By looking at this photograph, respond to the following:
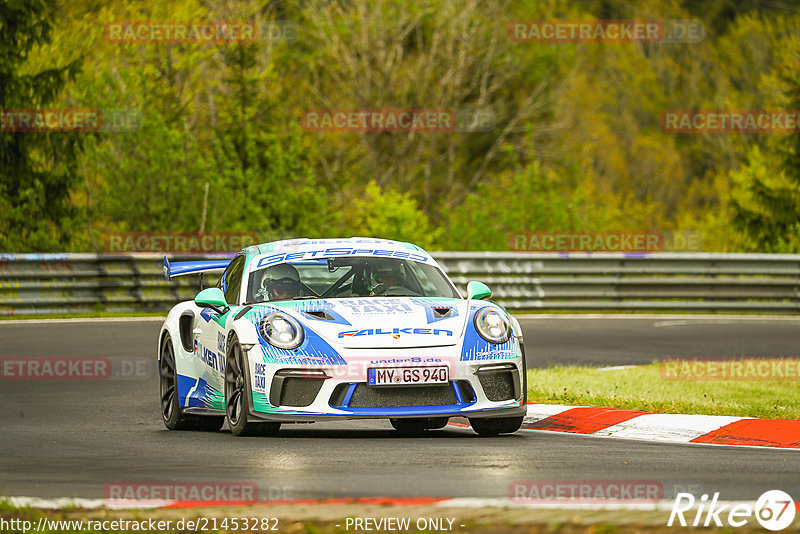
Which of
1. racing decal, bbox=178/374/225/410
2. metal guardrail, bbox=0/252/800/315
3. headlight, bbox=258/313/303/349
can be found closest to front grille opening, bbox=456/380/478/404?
headlight, bbox=258/313/303/349

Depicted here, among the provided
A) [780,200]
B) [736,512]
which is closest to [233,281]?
[736,512]

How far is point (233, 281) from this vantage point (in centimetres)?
1170

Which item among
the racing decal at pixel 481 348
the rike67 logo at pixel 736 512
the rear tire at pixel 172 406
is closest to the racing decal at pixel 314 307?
the racing decal at pixel 481 348

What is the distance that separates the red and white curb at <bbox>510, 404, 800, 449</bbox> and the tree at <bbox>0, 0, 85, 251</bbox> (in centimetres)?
2042

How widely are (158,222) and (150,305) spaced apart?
195 inches

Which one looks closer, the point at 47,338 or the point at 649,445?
the point at 649,445

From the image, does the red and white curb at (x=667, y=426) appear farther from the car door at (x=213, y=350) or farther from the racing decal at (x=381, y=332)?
the car door at (x=213, y=350)

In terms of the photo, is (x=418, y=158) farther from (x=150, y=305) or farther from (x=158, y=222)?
(x=150, y=305)

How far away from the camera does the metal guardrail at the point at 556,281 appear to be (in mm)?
24906

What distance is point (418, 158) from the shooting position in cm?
4944

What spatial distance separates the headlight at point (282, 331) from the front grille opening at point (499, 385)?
4.09ft

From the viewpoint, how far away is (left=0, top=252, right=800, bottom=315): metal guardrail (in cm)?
2491

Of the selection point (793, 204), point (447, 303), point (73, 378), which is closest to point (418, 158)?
point (793, 204)

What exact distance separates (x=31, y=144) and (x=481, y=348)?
23124 millimetres
